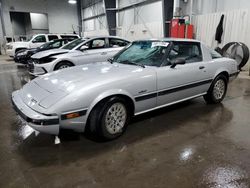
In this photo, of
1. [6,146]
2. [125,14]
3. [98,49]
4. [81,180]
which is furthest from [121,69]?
[125,14]

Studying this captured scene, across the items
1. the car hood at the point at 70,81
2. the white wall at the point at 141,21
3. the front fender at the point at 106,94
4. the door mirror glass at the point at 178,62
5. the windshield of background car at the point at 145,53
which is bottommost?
the front fender at the point at 106,94

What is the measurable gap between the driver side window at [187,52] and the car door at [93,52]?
3398mm

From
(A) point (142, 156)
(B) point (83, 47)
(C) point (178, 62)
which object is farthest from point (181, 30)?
(A) point (142, 156)

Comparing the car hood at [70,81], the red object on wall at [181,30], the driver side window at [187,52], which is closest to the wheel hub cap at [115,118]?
the car hood at [70,81]

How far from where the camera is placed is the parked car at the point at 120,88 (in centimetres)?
238

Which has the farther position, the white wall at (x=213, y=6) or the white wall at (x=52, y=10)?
the white wall at (x=52, y=10)

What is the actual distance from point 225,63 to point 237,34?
17.0 ft

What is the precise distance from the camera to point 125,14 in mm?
15422

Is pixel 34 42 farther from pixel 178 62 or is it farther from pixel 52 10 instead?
pixel 178 62

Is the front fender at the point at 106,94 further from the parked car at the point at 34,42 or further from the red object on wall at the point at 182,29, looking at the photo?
the parked car at the point at 34,42

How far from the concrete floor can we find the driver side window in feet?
3.37

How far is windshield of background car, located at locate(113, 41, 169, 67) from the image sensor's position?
335cm

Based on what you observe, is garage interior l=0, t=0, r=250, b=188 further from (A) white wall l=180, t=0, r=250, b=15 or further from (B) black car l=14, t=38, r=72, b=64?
(A) white wall l=180, t=0, r=250, b=15

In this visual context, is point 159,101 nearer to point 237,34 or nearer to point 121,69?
point 121,69
